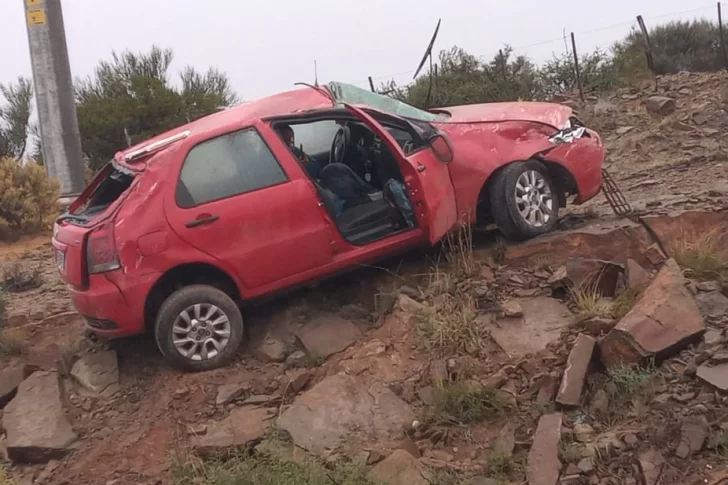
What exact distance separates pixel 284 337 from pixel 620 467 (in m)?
2.91

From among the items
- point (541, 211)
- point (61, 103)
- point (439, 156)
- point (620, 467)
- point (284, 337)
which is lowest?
point (620, 467)

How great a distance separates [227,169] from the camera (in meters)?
6.56

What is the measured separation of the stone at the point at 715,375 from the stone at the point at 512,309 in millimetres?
1393

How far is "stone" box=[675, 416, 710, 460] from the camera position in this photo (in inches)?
179

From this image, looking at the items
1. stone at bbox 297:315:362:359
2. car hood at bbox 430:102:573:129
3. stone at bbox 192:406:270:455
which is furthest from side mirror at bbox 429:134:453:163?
stone at bbox 192:406:270:455

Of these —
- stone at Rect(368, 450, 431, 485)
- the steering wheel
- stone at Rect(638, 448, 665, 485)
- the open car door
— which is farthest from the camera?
the steering wheel

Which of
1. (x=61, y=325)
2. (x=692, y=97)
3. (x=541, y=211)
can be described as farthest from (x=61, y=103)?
(x=692, y=97)

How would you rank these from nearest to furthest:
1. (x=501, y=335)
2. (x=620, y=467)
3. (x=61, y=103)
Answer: (x=620, y=467), (x=501, y=335), (x=61, y=103)

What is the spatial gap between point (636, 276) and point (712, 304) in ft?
1.78

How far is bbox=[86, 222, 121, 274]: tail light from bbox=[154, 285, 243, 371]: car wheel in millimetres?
462

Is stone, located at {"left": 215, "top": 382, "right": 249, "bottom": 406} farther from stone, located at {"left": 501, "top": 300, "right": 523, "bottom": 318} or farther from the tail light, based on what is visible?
stone, located at {"left": 501, "top": 300, "right": 523, "bottom": 318}

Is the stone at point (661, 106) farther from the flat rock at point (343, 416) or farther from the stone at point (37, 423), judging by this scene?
the stone at point (37, 423)

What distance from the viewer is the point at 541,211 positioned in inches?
289

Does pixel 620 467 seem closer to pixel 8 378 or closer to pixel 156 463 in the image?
pixel 156 463
